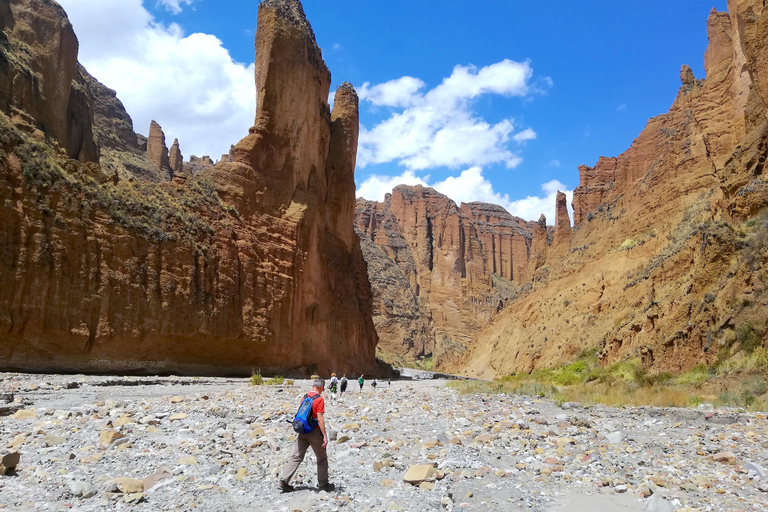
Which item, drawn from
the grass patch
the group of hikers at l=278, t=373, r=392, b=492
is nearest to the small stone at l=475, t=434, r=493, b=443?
the group of hikers at l=278, t=373, r=392, b=492

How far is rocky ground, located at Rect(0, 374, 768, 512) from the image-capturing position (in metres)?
6.18

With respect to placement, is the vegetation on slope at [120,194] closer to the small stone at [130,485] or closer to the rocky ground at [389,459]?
the rocky ground at [389,459]

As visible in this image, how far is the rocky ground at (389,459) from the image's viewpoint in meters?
6.18

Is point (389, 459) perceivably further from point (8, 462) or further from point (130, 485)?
point (8, 462)

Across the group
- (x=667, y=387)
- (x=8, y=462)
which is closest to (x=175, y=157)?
(x=667, y=387)

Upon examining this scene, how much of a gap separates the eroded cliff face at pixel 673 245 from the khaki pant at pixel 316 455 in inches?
506

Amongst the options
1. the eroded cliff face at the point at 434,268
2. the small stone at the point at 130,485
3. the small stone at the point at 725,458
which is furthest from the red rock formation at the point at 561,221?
the small stone at the point at 130,485

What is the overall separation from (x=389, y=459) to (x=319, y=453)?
1605mm

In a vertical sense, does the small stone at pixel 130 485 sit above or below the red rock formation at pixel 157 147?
below

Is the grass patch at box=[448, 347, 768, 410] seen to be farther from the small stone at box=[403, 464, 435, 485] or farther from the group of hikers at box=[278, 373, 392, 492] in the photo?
the group of hikers at box=[278, 373, 392, 492]

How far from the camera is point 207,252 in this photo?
1112 inches

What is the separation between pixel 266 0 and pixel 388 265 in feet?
247

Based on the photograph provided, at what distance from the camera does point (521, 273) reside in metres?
154

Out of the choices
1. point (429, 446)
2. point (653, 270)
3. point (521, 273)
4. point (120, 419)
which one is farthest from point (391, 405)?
point (521, 273)
